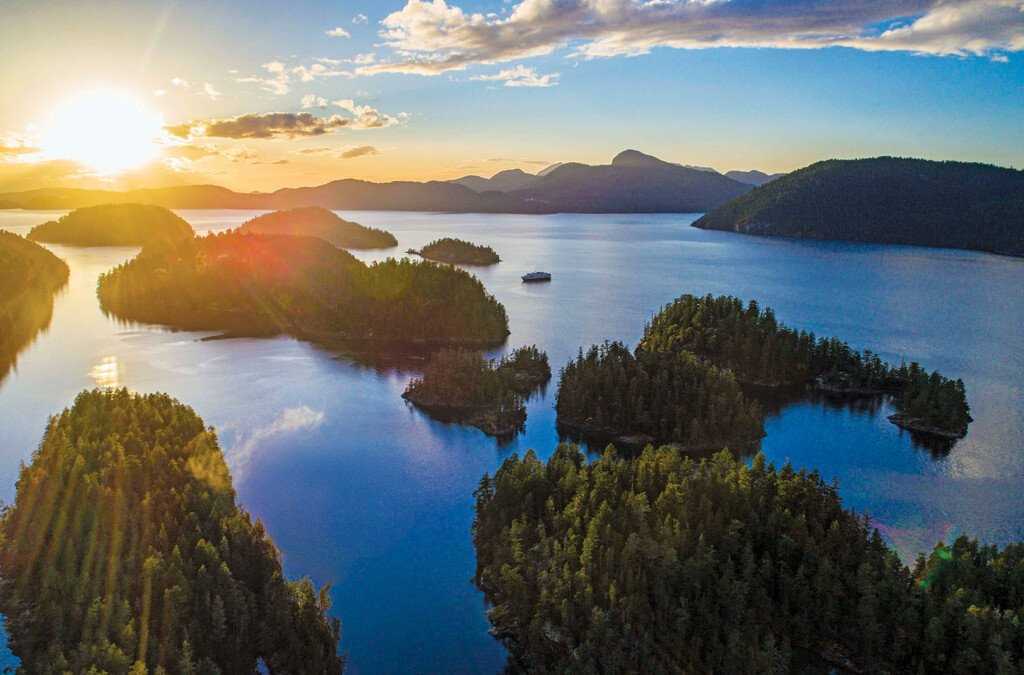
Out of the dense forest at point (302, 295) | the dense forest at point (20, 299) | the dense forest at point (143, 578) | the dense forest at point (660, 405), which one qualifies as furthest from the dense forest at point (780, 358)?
the dense forest at point (20, 299)

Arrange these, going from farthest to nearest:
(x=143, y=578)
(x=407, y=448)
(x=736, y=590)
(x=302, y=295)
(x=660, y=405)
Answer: (x=302, y=295)
(x=660, y=405)
(x=407, y=448)
(x=736, y=590)
(x=143, y=578)

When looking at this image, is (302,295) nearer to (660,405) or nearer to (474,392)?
(474,392)

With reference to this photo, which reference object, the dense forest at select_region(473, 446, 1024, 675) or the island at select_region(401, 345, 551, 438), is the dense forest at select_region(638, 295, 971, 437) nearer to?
the island at select_region(401, 345, 551, 438)

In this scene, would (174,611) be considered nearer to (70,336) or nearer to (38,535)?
(38,535)

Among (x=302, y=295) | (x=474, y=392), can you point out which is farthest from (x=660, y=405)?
(x=302, y=295)

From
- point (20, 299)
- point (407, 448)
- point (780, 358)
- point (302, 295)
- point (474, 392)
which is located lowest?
point (407, 448)

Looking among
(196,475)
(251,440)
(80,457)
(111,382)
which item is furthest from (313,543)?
(111,382)

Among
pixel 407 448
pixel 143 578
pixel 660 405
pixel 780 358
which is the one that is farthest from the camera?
pixel 780 358
